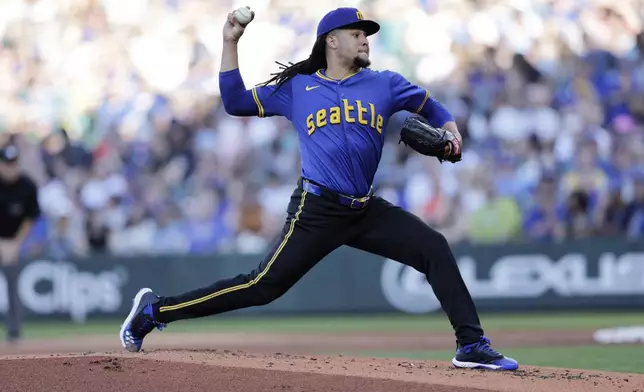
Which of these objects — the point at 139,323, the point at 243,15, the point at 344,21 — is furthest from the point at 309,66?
the point at 139,323

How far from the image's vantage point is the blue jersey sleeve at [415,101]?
20.6 ft

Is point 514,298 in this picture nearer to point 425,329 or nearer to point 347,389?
point 425,329

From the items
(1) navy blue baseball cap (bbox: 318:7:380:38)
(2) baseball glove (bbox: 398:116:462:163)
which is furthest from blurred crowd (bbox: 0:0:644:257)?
(1) navy blue baseball cap (bbox: 318:7:380:38)

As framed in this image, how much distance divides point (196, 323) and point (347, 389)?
8836mm

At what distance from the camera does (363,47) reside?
627 cm

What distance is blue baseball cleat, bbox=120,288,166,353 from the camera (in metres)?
6.48

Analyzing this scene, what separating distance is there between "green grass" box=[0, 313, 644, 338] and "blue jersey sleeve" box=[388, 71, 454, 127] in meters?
5.85

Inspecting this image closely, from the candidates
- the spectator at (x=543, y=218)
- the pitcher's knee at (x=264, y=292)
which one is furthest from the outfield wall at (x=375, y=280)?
the pitcher's knee at (x=264, y=292)

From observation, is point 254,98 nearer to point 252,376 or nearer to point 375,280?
point 252,376

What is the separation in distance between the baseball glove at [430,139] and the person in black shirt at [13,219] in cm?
602

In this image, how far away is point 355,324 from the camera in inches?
516

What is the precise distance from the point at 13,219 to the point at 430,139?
250 inches

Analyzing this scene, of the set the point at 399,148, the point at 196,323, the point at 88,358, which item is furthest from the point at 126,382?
the point at 399,148

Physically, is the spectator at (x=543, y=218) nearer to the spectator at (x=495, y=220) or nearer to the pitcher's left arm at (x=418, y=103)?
the spectator at (x=495, y=220)
